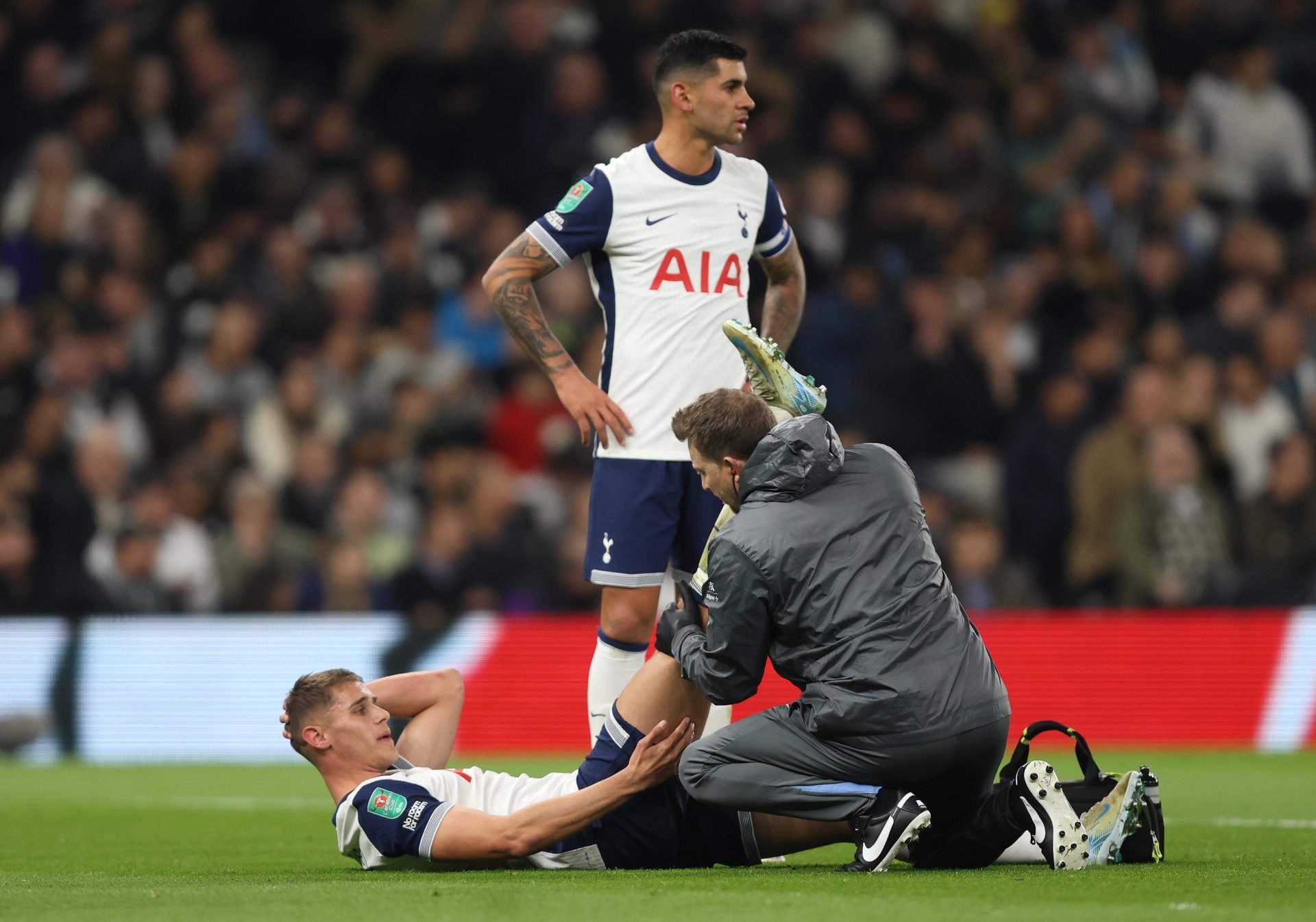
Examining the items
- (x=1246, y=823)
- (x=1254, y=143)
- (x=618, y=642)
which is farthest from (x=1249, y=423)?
(x=618, y=642)

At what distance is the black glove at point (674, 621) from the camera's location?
6.18 m

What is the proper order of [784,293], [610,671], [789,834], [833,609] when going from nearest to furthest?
[833,609] → [789,834] → [610,671] → [784,293]

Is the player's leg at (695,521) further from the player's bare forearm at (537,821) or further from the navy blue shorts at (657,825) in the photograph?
the player's bare forearm at (537,821)

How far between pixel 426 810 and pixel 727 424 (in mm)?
1524

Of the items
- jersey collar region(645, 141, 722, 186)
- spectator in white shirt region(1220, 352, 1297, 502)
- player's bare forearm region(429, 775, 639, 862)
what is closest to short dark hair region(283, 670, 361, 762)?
player's bare forearm region(429, 775, 639, 862)

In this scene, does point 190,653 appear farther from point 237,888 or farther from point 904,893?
point 904,893

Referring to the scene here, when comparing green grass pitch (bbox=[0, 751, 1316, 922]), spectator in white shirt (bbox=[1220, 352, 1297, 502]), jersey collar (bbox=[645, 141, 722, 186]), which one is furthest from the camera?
spectator in white shirt (bbox=[1220, 352, 1297, 502])

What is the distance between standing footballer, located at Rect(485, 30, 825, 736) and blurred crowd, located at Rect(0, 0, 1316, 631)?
6.11 metres

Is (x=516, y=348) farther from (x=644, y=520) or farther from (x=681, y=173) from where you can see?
(x=644, y=520)

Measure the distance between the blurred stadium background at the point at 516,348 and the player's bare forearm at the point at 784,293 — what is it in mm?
5274

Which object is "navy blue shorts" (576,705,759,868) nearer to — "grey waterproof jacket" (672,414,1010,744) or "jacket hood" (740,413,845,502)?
"grey waterproof jacket" (672,414,1010,744)

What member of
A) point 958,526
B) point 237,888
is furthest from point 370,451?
point 237,888

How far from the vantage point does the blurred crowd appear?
1380cm

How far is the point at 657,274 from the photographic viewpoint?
7590 mm
